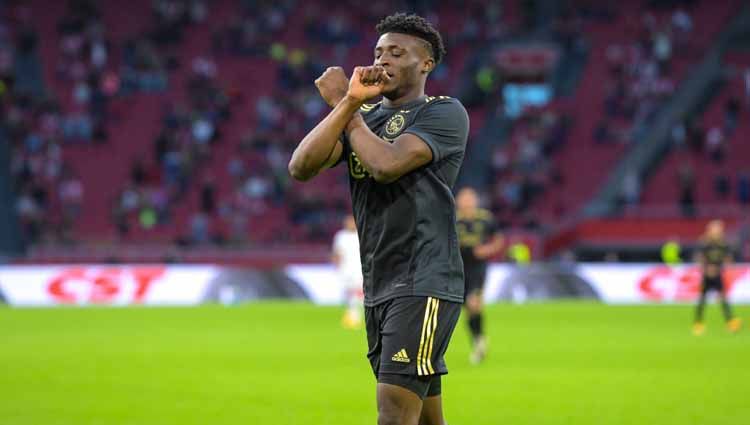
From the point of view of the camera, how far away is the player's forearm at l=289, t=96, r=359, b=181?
207 inches

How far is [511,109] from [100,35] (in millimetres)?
15643

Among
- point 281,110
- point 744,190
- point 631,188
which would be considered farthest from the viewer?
point 281,110

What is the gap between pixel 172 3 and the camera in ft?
145

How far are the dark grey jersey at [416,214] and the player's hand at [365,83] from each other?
289mm

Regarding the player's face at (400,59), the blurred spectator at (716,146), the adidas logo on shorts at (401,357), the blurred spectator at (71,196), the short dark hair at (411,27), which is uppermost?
the blurred spectator at (716,146)

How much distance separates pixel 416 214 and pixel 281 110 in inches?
1391

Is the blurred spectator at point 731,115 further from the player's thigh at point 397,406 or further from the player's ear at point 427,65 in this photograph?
the player's thigh at point 397,406

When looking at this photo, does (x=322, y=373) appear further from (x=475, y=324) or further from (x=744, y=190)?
(x=744, y=190)

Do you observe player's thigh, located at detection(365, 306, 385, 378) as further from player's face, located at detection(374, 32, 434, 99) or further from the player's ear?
the player's ear

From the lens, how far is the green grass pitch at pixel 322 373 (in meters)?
10.8

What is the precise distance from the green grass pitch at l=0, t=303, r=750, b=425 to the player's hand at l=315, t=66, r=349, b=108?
5.39m

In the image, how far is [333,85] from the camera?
5.40m

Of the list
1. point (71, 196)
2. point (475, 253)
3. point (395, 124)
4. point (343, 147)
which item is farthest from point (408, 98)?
point (71, 196)

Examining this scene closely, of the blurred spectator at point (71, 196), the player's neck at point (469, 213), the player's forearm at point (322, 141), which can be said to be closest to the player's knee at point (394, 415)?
the player's forearm at point (322, 141)
